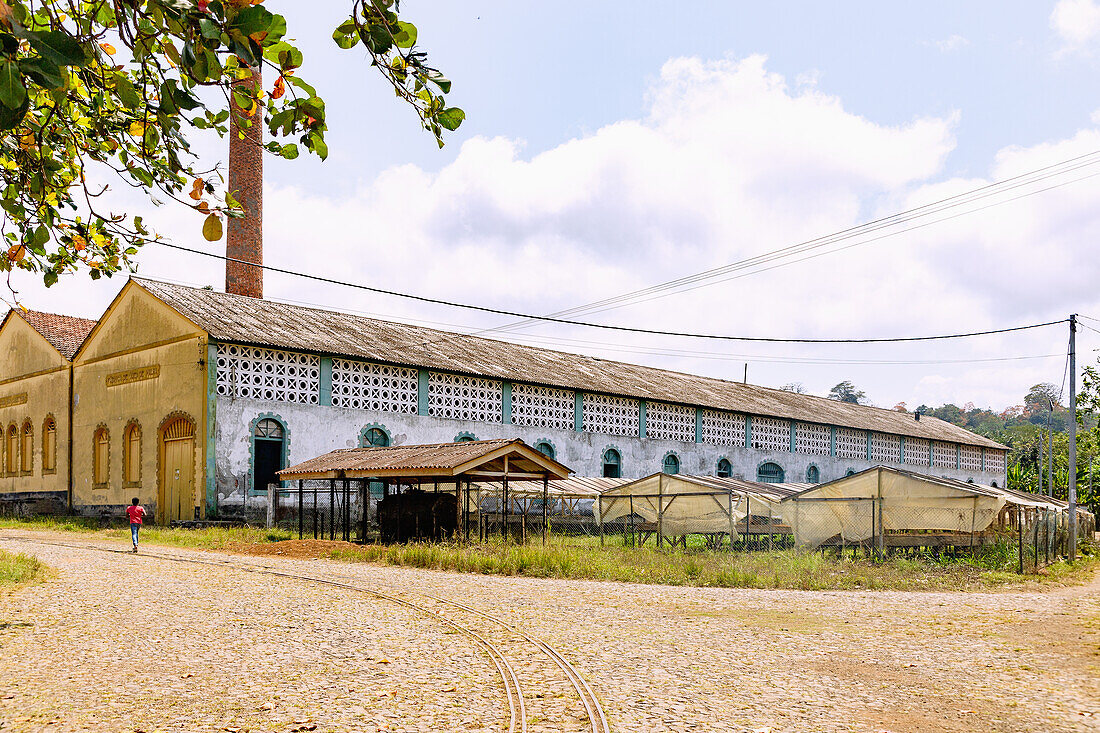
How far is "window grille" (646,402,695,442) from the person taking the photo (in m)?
40.6

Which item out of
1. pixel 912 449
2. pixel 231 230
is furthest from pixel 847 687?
pixel 912 449

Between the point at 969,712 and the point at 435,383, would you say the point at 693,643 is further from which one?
the point at 435,383

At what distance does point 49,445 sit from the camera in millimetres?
37062

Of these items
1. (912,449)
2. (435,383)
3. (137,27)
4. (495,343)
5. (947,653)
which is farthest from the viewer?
(912,449)

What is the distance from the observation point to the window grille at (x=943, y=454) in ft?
185

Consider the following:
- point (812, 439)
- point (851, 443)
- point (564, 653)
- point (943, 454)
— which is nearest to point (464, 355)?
point (812, 439)

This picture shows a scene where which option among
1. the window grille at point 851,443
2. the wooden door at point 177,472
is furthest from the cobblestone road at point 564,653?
the window grille at point 851,443

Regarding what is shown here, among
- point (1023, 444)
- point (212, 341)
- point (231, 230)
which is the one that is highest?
point (231, 230)

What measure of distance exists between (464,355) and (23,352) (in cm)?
1979

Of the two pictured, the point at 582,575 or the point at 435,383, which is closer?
the point at 582,575

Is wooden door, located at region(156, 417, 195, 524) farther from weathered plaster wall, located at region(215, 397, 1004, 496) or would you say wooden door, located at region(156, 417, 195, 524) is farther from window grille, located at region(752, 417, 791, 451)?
window grille, located at region(752, 417, 791, 451)

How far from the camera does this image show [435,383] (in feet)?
108

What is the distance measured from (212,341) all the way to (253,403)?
2.31 meters

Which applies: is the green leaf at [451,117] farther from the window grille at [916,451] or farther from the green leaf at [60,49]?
the window grille at [916,451]
